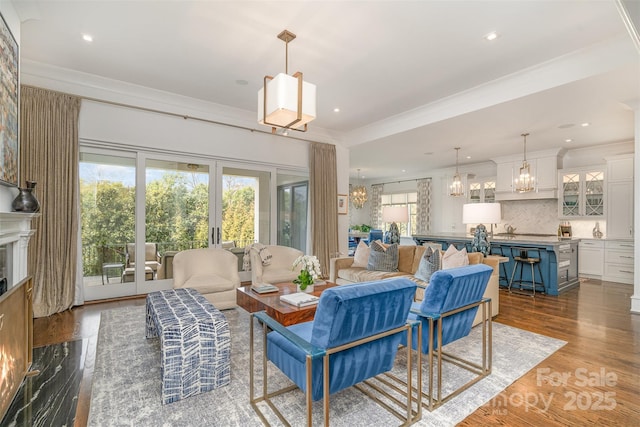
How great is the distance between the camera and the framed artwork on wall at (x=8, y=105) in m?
2.34

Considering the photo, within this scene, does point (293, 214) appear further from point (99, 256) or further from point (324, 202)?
point (99, 256)

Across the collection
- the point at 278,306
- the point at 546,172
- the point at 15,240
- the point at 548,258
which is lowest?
the point at 278,306

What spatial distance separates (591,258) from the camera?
6.59 metres

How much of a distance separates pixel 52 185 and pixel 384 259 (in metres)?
4.43

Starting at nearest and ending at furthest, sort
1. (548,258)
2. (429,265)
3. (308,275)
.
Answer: (308,275)
(429,265)
(548,258)

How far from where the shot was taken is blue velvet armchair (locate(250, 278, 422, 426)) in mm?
1519

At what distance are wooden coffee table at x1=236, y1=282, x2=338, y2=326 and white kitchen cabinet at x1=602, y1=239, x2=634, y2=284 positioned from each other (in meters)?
6.32

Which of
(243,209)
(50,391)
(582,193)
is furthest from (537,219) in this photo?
(50,391)

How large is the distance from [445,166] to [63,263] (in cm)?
911

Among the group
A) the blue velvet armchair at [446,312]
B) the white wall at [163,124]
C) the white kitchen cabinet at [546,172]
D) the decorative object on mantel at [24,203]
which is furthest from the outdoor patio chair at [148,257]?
the white kitchen cabinet at [546,172]

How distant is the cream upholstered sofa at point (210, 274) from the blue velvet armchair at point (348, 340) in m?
2.07

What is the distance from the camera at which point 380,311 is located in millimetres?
1658

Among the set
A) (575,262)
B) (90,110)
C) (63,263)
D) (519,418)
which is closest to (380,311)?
(519,418)

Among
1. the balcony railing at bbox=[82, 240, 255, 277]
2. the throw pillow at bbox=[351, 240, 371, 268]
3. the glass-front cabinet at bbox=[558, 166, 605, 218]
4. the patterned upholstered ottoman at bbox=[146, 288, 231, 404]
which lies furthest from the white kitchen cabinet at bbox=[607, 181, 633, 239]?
the balcony railing at bbox=[82, 240, 255, 277]
